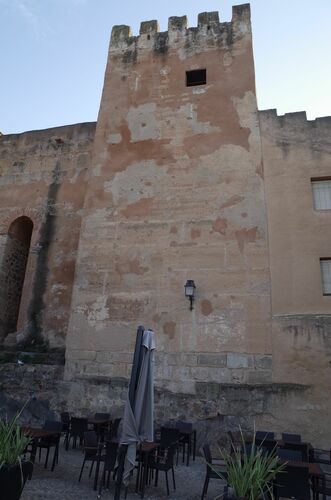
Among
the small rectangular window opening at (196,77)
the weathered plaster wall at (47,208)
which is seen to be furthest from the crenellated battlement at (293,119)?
the weathered plaster wall at (47,208)

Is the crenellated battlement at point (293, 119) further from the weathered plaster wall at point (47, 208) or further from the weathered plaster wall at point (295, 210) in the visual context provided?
the weathered plaster wall at point (47, 208)

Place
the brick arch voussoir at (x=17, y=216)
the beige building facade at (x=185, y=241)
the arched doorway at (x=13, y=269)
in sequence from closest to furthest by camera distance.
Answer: the beige building facade at (x=185, y=241) < the arched doorway at (x=13, y=269) < the brick arch voussoir at (x=17, y=216)

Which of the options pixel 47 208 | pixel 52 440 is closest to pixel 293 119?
pixel 47 208

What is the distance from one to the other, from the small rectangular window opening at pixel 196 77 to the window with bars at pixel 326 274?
6.75 metres

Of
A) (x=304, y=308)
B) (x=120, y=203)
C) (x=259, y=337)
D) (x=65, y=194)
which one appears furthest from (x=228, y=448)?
(x=65, y=194)

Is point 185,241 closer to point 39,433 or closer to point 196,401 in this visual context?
point 196,401

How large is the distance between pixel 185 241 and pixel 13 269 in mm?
6608

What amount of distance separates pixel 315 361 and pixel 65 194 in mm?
Result: 9167

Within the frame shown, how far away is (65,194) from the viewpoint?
44.0 feet

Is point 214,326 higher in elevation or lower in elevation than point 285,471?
higher

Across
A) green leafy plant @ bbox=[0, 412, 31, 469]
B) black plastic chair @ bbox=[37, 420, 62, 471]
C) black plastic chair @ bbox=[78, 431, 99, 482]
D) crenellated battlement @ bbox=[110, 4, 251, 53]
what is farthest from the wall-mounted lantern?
crenellated battlement @ bbox=[110, 4, 251, 53]

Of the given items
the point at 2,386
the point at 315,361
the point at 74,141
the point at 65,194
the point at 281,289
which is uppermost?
the point at 74,141

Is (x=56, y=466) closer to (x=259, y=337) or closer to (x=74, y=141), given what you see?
(x=259, y=337)

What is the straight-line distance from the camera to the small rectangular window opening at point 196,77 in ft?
41.3
